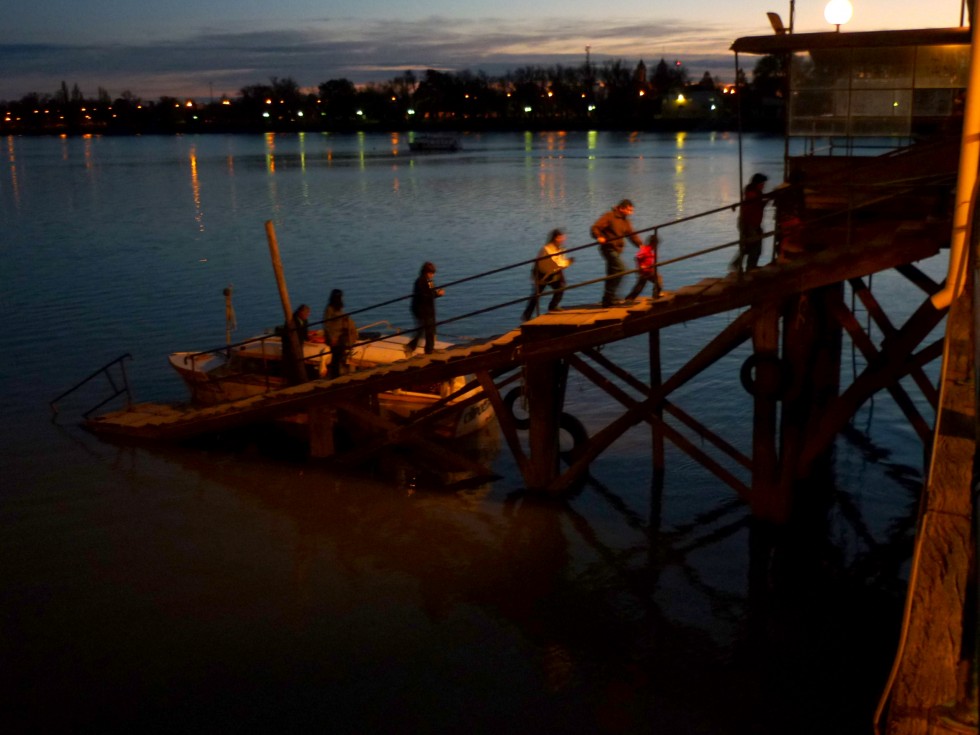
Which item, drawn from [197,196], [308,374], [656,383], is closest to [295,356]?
[308,374]

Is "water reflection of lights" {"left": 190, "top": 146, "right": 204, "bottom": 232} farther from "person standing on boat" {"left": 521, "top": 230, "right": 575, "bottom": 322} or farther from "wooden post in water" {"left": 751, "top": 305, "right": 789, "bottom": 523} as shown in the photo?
"wooden post in water" {"left": 751, "top": 305, "right": 789, "bottom": 523}

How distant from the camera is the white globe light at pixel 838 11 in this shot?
14.0 meters

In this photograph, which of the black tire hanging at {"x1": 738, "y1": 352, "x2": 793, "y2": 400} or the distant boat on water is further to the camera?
the distant boat on water

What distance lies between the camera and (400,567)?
47.5ft

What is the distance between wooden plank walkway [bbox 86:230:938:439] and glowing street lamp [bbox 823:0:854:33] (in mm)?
3526

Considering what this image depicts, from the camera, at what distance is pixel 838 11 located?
14.1 metres

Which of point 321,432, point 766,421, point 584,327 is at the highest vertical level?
point 584,327

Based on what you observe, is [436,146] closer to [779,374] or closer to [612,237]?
[612,237]

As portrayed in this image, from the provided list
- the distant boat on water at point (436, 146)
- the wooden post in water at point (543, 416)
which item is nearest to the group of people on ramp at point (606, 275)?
the wooden post in water at point (543, 416)

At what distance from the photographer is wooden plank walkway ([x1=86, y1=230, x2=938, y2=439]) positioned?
12.6m

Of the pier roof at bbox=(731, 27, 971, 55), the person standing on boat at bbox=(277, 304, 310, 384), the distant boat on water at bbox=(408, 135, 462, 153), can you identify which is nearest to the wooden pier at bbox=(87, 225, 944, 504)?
the person standing on boat at bbox=(277, 304, 310, 384)

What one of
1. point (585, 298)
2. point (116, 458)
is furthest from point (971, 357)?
point (585, 298)

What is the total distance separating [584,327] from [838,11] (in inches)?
223

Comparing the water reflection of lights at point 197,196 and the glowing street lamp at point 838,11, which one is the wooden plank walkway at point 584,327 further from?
the water reflection of lights at point 197,196
